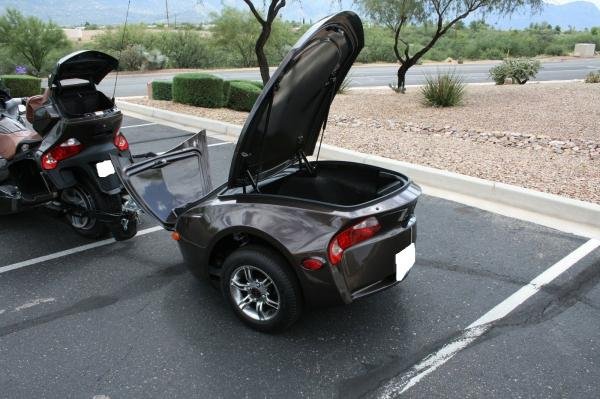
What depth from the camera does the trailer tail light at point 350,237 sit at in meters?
2.88

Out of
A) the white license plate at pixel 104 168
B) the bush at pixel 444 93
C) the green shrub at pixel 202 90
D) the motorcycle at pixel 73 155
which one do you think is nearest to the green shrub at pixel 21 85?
the green shrub at pixel 202 90

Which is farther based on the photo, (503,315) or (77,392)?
(503,315)

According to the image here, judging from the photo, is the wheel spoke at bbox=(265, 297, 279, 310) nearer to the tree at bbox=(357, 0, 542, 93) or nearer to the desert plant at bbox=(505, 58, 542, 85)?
the tree at bbox=(357, 0, 542, 93)

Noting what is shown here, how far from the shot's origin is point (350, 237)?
9.61ft

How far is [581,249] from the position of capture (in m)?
4.53

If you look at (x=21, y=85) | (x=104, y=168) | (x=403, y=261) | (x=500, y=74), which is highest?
(x=500, y=74)

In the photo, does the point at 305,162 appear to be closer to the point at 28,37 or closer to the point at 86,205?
the point at 86,205

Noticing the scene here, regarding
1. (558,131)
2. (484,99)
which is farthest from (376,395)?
(484,99)

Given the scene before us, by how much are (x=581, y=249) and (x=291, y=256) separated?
9.88ft

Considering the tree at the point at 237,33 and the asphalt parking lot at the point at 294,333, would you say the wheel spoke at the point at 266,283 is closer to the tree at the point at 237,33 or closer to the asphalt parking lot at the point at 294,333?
the asphalt parking lot at the point at 294,333

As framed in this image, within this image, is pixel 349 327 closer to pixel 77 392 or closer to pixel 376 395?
pixel 376 395

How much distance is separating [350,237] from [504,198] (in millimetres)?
3465

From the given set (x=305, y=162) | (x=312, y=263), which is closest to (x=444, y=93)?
(x=305, y=162)

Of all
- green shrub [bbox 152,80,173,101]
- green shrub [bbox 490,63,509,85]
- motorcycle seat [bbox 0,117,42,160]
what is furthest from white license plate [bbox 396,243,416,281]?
green shrub [bbox 490,63,509,85]
